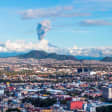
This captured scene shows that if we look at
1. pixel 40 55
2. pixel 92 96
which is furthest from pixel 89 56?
pixel 92 96

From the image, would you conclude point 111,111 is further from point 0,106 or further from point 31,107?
point 0,106

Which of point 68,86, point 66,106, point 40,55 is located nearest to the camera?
point 66,106

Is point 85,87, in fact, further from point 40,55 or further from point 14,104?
point 40,55

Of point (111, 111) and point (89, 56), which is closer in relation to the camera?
point (111, 111)

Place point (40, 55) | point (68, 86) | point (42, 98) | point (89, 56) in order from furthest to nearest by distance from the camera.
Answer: point (89, 56) < point (40, 55) < point (68, 86) < point (42, 98)

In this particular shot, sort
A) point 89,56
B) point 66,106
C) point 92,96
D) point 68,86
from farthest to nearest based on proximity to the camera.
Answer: point 89,56
point 68,86
point 92,96
point 66,106

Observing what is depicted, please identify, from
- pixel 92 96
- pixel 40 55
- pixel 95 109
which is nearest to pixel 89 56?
pixel 40 55

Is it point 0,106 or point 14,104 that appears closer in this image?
point 0,106

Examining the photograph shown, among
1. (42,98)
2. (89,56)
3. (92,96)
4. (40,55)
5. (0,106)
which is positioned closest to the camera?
(0,106)
